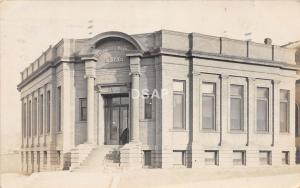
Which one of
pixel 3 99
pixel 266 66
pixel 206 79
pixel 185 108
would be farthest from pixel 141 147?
pixel 3 99

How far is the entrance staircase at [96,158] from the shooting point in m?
19.9

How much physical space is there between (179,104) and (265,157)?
5.63 m

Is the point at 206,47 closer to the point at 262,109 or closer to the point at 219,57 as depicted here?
the point at 219,57

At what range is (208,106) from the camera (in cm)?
2239

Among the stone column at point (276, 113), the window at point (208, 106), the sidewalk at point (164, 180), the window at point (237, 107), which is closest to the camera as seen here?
the sidewalk at point (164, 180)

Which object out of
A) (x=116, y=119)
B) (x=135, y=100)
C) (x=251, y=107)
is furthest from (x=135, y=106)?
(x=251, y=107)

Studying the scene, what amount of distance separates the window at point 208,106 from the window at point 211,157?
1.15m

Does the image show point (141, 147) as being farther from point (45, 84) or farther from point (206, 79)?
point (45, 84)

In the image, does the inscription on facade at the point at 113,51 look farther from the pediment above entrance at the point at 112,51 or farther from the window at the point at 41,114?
the window at the point at 41,114

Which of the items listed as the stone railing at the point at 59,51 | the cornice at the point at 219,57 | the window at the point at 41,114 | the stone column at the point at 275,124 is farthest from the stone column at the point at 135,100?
the window at the point at 41,114

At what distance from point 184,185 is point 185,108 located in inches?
247

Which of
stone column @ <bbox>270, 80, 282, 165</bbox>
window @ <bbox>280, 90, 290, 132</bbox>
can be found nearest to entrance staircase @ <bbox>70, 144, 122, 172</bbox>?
stone column @ <bbox>270, 80, 282, 165</bbox>

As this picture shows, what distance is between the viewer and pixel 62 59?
22672 mm

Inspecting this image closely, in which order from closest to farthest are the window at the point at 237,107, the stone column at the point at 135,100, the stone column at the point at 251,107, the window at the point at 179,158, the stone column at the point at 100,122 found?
the stone column at the point at 135,100, the window at the point at 179,158, the stone column at the point at 100,122, the window at the point at 237,107, the stone column at the point at 251,107
